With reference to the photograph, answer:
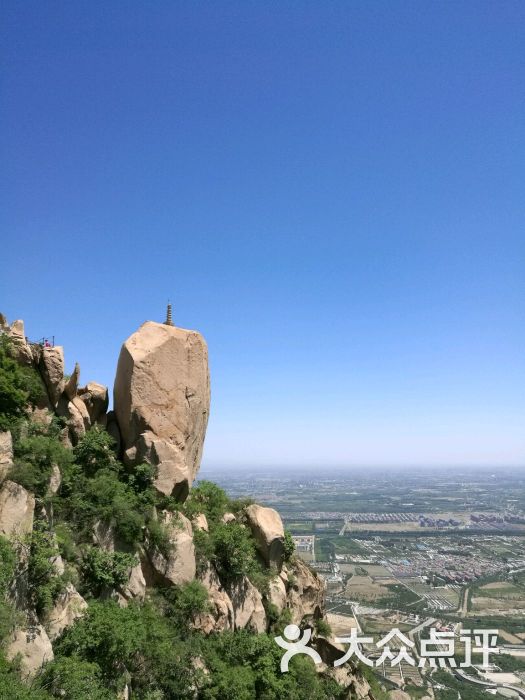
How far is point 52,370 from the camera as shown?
48.2 feet

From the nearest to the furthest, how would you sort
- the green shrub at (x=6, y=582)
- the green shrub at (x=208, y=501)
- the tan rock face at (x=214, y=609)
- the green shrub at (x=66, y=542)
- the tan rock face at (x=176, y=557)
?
the green shrub at (x=6, y=582), the green shrub at (x=66, y=542), the tan rock face at (x=176, y=557), the tan rock face at (x=214, y=609), the green shrub at (x=208, y=501)

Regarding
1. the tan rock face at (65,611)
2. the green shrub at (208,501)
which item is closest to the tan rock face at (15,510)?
the tan rock face at (65,611)

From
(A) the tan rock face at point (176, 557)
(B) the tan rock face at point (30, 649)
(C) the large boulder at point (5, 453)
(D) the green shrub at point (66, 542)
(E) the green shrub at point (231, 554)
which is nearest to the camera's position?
(B) the tan rock face at point (30, 649)

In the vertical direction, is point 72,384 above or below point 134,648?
above

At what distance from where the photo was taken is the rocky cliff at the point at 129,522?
1099cm

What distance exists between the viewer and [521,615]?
65.8m

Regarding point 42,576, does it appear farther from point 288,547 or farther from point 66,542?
point 288,547

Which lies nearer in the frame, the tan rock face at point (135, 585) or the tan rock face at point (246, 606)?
the tan rock face at point (135, 585)

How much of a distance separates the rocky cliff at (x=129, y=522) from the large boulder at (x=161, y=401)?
1.8 inches

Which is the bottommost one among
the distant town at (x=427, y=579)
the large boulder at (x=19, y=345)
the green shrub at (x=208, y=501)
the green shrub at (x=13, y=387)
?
the distant town at (x=427, y=579)

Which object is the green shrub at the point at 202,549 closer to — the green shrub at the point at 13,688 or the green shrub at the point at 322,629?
the green shrub at the point at 322,629

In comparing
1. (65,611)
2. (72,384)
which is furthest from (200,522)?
(72,384)

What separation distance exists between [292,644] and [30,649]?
10301 mm

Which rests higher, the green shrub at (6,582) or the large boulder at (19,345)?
the large boulder at (19,345)
